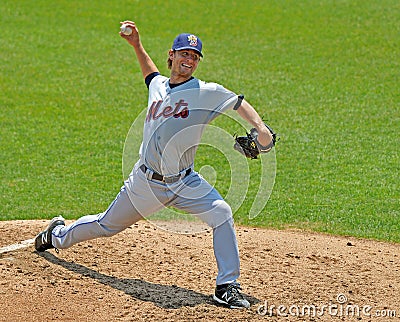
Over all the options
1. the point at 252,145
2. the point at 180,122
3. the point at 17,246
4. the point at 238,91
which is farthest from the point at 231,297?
the point at 238,91

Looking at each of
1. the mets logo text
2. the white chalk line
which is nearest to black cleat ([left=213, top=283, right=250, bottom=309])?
the mets logo text

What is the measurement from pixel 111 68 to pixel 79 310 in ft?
26.8

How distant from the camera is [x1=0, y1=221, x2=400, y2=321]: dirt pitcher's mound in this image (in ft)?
18.1

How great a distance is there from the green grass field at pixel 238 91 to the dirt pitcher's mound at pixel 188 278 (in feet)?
2.56

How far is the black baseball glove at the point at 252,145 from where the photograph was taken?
5473mm

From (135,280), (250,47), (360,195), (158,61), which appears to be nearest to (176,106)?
(135,280)

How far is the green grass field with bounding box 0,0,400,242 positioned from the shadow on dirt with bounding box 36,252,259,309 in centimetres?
183

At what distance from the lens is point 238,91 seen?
1216 centimetres

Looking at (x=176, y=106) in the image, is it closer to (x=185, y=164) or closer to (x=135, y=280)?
(x=185, y=164)

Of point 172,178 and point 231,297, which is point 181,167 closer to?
point 172,178

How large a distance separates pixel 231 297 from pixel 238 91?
22.7ft

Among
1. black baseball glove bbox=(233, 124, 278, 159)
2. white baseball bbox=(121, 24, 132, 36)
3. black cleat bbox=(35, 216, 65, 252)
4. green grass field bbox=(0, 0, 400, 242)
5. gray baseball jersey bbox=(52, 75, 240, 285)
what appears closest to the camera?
black baseball glove bbox=(233, 124, 278, 159)

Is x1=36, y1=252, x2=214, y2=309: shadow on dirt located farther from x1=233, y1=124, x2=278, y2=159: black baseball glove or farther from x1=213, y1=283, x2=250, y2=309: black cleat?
x1=233, y1=124, x2=278, y2=159: black baseball glove

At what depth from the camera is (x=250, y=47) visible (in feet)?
46.6
